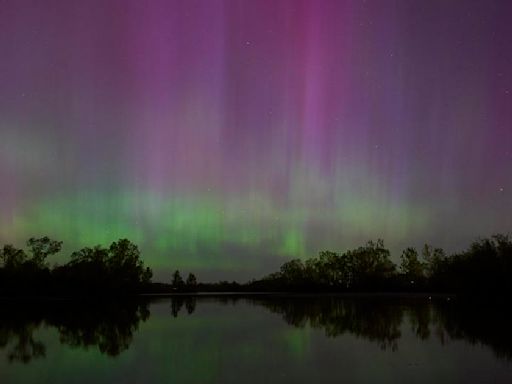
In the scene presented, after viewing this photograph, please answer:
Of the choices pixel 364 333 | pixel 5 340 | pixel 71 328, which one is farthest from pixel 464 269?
pixel 5 340

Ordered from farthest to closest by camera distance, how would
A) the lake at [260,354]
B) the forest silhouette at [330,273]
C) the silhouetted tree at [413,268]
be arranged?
the silhouetted tree at [413,268]
the forest silhouette at [330,273]
the lake at [260,354]

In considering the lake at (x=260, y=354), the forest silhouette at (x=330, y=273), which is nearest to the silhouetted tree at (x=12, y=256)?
the forest silhouette at (x=330, y=273)

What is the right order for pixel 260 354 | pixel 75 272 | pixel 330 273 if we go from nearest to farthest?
pixel 260 354 → pixel 75 272 → pixel 330 273

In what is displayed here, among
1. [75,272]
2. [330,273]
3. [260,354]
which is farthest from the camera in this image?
[330,273]

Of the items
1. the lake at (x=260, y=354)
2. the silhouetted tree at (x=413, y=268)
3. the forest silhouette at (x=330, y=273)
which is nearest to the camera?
the lake at (x=260, y=354)

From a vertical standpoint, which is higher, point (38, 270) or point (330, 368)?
point (38, 270)

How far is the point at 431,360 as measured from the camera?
2098 centimetres

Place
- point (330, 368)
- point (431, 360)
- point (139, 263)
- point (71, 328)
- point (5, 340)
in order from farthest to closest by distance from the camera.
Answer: point (139, 263)
point (71, 328)
point (5, 340)
point (431, 360)
point (330, 368)

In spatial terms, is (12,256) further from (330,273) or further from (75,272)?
(330,273)

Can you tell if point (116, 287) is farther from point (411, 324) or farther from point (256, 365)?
point (256, 365)

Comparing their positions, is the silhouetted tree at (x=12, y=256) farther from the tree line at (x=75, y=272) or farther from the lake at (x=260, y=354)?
the lake at (x=260, y=354)

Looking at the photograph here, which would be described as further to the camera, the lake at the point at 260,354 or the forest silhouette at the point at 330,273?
the forest silhouette at the point at 330,273

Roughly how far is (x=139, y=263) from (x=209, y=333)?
12007 centimetres

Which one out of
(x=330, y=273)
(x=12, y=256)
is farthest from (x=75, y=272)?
(x=330, y=273)
